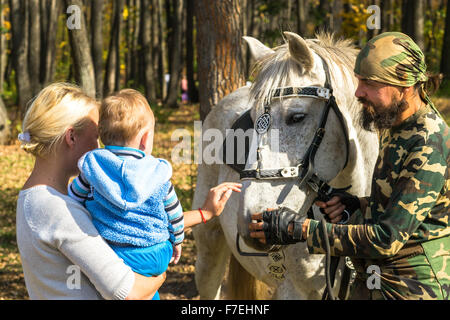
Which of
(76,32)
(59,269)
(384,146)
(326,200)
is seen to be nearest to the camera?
(59,269)

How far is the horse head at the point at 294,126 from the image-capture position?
119 inches

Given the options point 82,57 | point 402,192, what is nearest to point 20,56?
point 82,57

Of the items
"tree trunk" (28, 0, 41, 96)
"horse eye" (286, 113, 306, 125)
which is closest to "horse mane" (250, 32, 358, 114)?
"horse eye" (286, 113, 306, 125)

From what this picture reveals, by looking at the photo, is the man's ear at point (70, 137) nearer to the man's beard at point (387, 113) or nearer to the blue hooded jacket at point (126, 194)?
the blue hooded jacket at point (126, 194)

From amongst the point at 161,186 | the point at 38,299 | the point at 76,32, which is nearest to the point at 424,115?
the point at 161,186

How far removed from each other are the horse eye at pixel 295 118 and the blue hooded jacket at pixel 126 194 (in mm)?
998

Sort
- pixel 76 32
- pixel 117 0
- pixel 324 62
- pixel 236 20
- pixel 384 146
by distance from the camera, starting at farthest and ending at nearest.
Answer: pixel 117 0, pixel 76 32, pixel 236 20, pixel 324 62, pixel 384 146

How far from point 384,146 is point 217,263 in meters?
3.30

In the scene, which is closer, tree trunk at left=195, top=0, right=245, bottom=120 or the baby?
the baby

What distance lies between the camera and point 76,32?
911 centimetres

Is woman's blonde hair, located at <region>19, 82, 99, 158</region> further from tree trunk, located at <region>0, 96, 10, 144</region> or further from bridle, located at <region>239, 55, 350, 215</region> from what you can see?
tree trunk, located at <region>0, 96, 10, 144</region>

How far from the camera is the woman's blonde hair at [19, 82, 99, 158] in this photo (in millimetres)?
2303

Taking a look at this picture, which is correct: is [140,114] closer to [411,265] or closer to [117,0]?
[411,265]

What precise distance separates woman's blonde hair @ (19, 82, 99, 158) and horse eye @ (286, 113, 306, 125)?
3.96ft
